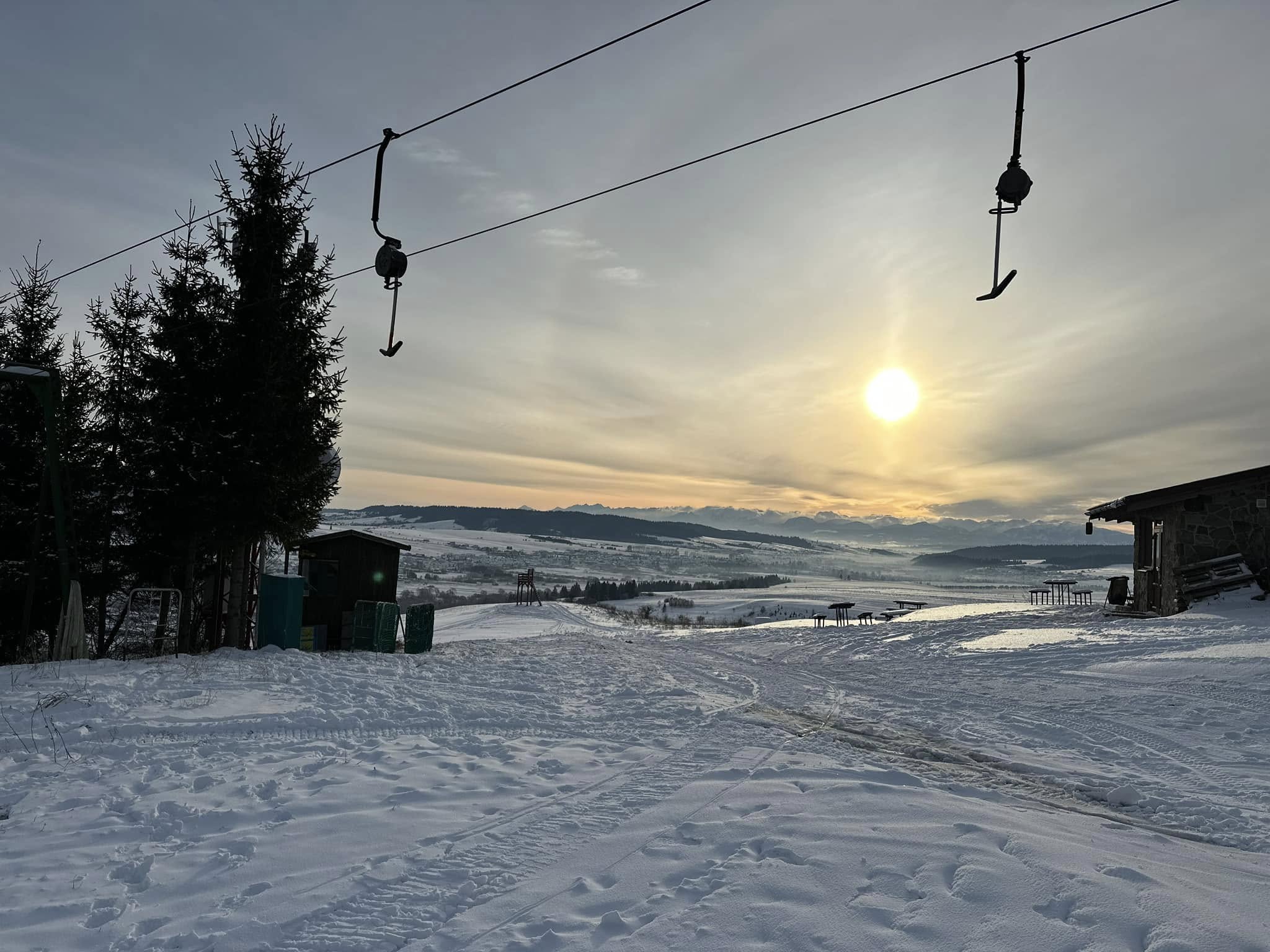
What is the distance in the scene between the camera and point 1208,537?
65.0ft

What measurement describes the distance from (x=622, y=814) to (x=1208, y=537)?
21815mm

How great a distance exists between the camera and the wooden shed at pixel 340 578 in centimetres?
1958

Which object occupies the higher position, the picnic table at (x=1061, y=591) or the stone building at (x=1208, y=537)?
the stone building at (x=1208, y=537)

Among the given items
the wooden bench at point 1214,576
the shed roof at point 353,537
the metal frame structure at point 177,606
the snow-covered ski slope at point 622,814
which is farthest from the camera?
the shed roof at point 353,537

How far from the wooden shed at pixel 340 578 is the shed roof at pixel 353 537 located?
2 centimetres

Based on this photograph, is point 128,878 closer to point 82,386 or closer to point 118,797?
point 118,797

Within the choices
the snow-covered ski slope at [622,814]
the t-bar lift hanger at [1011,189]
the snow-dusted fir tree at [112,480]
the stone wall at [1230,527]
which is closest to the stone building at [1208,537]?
the stone wall at [1230,527]

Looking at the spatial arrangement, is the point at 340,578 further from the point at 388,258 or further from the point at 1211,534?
the point at 1211,534

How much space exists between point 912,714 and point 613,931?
290 inches

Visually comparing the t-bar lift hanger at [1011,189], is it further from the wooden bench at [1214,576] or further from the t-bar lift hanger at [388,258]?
the wooden bench at [1214,576]

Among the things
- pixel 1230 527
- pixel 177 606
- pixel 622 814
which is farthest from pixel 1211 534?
pixel 177 606

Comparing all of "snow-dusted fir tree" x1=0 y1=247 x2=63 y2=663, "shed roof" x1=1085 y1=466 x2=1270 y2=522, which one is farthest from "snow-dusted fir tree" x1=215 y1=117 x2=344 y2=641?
"shed roof" x1=1085 y1=466 x2=1270 y2=522

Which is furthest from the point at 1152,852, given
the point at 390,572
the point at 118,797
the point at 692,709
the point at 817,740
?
the point at 390,572

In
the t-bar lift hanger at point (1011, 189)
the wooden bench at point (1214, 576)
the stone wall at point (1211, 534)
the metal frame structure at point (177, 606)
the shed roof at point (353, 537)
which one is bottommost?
the metal frame structure at point (177, 606)
